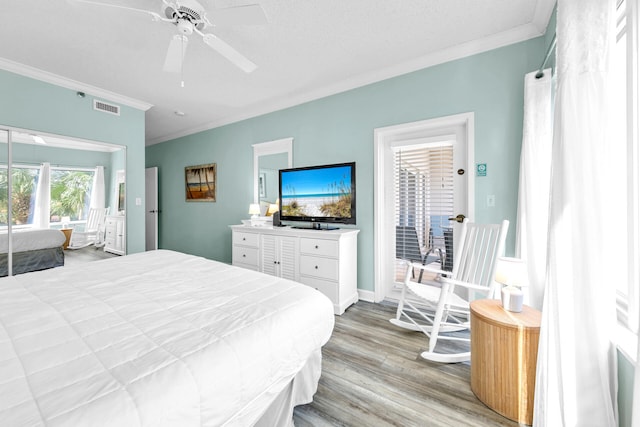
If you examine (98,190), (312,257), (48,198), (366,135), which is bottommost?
(312,257)

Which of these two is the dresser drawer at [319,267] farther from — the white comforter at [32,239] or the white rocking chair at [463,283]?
the white comforter at [32,239]

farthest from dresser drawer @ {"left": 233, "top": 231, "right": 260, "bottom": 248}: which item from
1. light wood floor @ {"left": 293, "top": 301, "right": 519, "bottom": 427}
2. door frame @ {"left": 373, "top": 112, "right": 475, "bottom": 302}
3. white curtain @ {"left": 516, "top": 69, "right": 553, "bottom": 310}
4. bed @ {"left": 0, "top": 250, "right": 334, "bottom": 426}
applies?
white curtain @ {"left": 516, "top": 69, "right": 553, "bottom": 310}

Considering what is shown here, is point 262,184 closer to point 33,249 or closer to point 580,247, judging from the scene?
point 33,249

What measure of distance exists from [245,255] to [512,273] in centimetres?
289

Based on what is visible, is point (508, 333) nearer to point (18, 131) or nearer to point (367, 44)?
point (367, 44)

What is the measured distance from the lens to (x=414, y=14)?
2.06 meters

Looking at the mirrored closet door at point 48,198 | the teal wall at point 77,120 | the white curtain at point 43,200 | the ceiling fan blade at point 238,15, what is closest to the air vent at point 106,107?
the teal wall at point 77,120

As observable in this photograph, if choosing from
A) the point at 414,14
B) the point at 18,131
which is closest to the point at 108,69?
the point at 18,131

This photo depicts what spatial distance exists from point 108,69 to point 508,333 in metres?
4.25

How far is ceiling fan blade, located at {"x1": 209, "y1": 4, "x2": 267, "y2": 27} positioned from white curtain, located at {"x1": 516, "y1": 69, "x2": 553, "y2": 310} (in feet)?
6.77

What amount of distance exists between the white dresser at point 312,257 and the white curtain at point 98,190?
6.01 feet

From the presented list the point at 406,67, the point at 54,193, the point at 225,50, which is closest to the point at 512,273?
the point at 406,67

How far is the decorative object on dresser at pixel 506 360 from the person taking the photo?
1388 mm

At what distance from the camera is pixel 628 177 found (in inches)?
43.1
